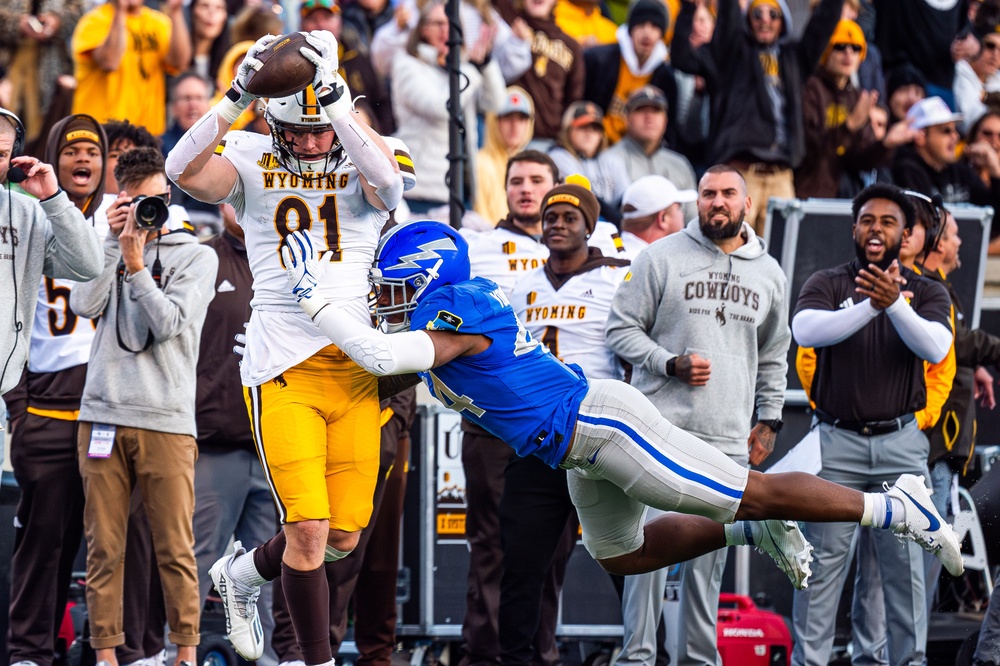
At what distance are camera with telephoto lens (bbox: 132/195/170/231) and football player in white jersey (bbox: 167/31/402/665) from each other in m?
0.55

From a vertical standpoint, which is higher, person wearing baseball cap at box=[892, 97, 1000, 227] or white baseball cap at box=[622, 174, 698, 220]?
person wearing baseball cap at box=[892, 97, 1000, 227]

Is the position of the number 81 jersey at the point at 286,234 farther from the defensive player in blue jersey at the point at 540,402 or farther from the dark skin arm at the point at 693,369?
the dark skin arm at the point at 693,369

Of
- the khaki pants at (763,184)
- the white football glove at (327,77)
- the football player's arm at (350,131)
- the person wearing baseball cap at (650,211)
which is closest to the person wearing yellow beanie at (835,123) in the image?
the khaki pants at (763,184)

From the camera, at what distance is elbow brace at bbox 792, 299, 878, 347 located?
6.70 meters

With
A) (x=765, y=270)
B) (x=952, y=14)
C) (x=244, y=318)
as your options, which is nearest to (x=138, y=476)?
(x=244, y=318)

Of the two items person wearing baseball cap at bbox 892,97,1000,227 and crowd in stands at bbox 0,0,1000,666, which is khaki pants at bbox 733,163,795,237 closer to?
crowd in stands at bbox 0,0,1000,666

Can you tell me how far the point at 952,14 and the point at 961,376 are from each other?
575 cm

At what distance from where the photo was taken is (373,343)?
499cm

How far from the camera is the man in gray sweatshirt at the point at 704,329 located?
6480 millimetres

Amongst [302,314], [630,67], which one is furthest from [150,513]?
[630,67]

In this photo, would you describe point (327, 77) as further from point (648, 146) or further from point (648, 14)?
point (648, 14)

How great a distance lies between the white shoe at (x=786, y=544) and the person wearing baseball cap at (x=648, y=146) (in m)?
4.52

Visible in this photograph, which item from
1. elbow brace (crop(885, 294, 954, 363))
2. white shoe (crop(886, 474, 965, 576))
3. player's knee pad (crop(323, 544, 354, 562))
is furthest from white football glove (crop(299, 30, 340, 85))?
elbow brace (crop(885, 294, 954, 363))

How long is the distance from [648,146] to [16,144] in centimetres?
521
